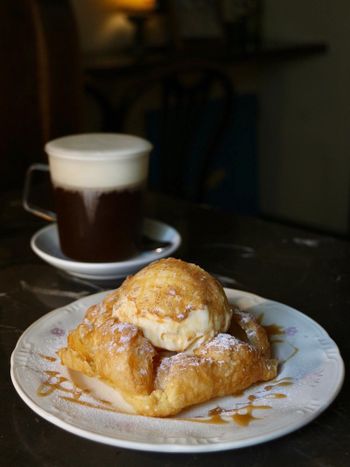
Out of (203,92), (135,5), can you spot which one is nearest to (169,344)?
(203,92)

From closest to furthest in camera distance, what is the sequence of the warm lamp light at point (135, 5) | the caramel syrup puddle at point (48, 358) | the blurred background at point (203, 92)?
the caramel syrup puddle at point (48, 358) → the blurred background at point (203, 92) → the warm lamp light at point (135, 5)

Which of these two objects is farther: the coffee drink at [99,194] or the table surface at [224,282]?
the coffee drink at [99,194]

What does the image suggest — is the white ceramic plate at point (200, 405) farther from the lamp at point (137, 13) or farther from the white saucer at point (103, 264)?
the lamp at point (137, 13)

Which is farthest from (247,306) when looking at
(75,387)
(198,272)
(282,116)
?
(282,116)

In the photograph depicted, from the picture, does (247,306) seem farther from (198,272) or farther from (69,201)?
(69,201)

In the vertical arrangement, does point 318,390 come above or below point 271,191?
above

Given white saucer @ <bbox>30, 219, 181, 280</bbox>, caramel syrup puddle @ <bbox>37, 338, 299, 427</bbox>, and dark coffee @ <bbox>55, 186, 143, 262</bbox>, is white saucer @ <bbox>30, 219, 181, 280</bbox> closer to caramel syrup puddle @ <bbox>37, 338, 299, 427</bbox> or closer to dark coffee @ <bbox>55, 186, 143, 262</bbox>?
dark coffee @ <bbox>55, 186, 143, 262</bbox>

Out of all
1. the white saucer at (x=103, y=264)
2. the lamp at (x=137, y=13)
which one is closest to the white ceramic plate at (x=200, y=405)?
the white saucer at (x=103, y=264)
